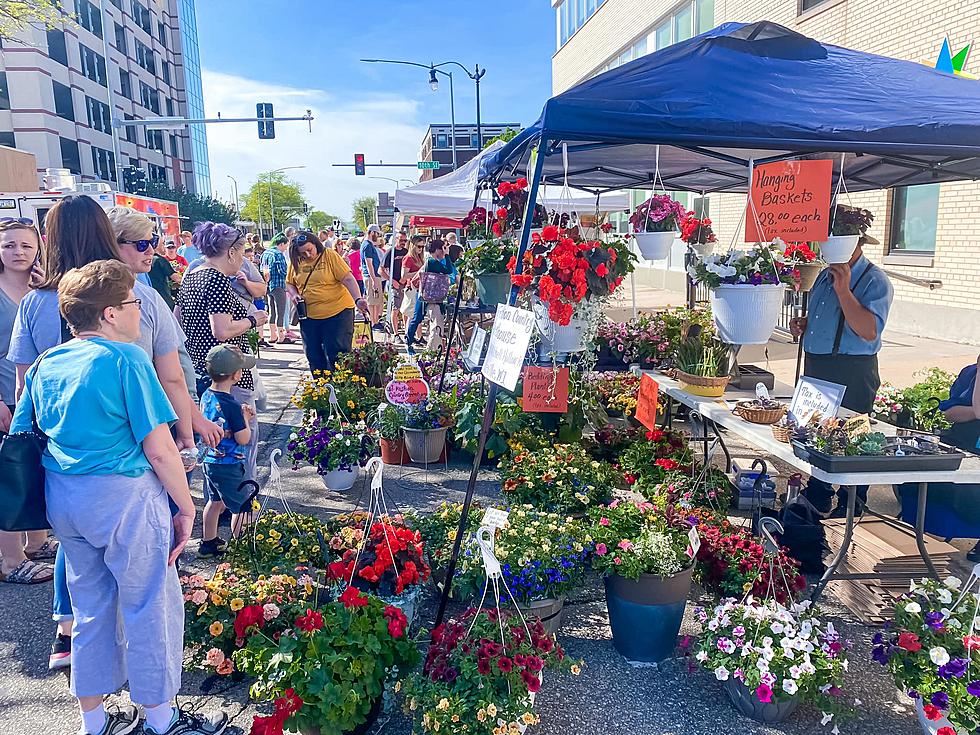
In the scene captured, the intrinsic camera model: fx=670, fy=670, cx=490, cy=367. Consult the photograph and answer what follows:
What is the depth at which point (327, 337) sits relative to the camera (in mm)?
6141

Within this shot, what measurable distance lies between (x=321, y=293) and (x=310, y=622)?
3.92 meters

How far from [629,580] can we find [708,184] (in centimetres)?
436

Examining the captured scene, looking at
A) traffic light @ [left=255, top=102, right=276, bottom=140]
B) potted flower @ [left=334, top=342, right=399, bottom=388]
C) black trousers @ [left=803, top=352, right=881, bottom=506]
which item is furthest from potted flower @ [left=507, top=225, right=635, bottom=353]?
traffic light @ [left=255, top=102, right=276, bottom=140]

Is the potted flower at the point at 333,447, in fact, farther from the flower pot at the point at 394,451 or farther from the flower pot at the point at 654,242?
the flower pot at the point at 654,242

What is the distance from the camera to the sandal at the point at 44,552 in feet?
12.7

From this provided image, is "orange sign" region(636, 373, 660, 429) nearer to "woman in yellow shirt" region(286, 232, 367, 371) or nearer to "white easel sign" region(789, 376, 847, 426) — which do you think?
"white easel sign" region(789, 376, 847, 426)

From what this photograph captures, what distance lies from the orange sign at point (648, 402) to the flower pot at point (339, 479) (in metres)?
2.27

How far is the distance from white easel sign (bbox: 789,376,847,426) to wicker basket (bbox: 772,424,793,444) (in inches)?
2.5

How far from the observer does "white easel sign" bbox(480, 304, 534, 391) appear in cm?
275

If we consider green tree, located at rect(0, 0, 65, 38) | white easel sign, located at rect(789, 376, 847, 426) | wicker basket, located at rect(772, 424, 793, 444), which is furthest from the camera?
green tree, located at rect(0, 0, 65, 38)

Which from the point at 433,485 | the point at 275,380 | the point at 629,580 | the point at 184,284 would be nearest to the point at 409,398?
the point at 433,485

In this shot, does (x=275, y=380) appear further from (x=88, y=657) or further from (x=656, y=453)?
(x=88, y=657)

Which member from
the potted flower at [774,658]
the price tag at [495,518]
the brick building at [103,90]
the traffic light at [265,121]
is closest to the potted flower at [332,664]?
the price tag at [495,518]

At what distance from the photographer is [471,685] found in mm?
2268
